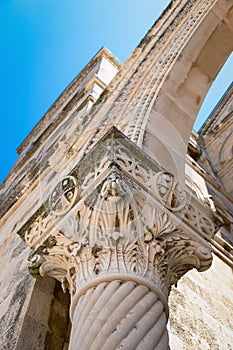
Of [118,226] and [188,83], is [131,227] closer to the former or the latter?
[118,226]

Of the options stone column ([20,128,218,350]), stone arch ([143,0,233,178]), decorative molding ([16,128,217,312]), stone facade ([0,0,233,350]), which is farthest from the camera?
stone arch ([143,0,233,178])

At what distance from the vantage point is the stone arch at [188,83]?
4141 mm

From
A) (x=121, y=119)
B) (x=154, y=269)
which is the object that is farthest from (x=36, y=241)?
(x=121, y=119)

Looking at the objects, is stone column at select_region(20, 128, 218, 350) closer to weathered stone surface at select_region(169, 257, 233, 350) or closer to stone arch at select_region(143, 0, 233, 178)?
stone arch at select_region(143, 0, 233, 178)

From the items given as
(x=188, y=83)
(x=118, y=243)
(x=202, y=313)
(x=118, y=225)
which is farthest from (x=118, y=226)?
(x=188, y=83)

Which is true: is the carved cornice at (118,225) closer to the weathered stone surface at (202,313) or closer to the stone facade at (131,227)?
the stone facade at (131,227)

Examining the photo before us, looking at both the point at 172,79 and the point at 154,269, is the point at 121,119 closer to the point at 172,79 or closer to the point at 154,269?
the point at 172,79

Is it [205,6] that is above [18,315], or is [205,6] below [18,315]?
above

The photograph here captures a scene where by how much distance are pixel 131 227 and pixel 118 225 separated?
0.07 metres

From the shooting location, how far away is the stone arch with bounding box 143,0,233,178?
13.6 ft

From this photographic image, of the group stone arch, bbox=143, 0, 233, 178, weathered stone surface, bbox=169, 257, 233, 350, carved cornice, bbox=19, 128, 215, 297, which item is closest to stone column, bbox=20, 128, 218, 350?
carved cornice, bbox=19, 128, 215, 297

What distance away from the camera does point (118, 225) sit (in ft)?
9.71

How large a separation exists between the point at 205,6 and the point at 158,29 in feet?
2.40

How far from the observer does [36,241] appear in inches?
130
